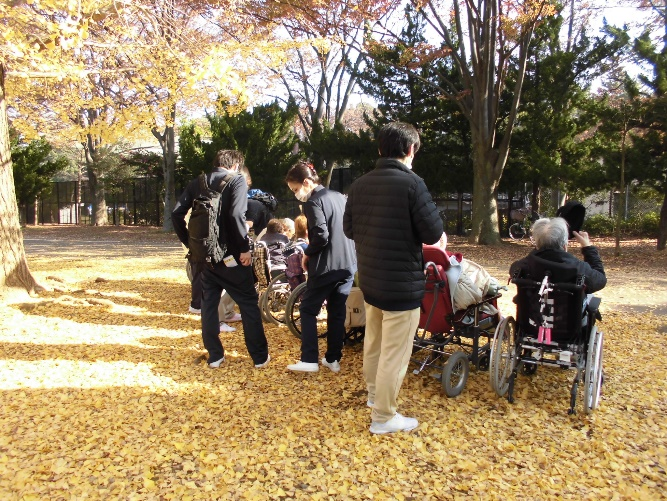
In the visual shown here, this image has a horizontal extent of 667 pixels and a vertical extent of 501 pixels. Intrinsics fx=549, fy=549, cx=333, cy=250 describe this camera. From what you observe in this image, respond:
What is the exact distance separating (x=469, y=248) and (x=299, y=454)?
11.3 metres

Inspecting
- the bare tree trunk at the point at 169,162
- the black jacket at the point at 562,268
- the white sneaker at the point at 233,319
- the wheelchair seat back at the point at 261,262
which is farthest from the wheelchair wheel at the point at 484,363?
the bare tree trunk at the point at 169,162

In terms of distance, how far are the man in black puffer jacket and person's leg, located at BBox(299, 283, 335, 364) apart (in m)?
0.90

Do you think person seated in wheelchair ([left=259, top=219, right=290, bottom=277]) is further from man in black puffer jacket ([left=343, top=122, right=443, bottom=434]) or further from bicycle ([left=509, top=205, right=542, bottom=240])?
bicycle ([left=509, top=205, right=542, bottom=240])

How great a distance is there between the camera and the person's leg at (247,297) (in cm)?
393

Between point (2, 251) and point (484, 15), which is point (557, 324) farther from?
point (484, 15)

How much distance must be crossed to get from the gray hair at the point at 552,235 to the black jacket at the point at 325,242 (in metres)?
1.27

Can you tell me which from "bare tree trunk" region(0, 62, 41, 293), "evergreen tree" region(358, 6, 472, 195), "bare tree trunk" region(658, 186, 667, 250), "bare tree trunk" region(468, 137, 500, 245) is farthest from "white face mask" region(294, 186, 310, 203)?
"evergreen tree" region(358, 6, 472, 195)

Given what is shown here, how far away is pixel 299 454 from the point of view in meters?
2.88

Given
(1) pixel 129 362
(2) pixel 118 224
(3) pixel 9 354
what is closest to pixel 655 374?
(1) pixel 129 362

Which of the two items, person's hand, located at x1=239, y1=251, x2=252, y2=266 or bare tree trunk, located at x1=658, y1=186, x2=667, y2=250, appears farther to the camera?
bare tree trunk, located at x1=658, y1=186, x2=667, y2=250

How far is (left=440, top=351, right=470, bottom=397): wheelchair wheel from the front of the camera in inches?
138

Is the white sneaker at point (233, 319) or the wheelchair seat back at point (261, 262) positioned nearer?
the wheelchair seat back at point (261, 262)

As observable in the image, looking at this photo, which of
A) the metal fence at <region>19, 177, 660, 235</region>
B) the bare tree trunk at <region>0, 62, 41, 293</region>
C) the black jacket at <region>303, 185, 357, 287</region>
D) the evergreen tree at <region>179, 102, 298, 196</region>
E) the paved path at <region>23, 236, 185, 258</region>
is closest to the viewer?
the black jacket at <region>303, 185, 357, 287</region>

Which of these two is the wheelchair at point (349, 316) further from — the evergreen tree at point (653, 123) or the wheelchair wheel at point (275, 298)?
the evergreen tree at point (653, 123)
